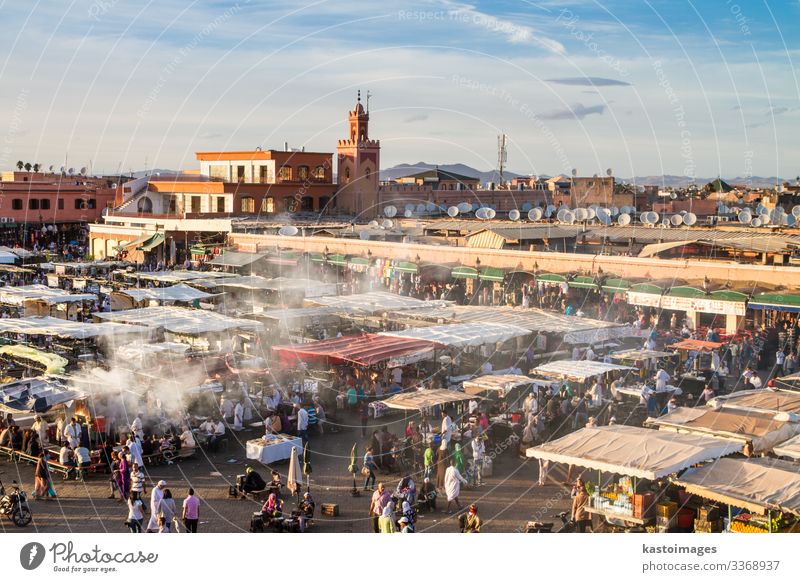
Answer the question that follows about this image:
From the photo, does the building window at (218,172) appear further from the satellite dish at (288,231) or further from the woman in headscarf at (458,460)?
the woman in headscarf at (458,460)

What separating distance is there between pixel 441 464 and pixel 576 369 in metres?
4.90

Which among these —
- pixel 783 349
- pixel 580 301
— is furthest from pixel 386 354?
pixel 580 301

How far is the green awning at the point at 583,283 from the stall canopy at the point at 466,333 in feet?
24.0

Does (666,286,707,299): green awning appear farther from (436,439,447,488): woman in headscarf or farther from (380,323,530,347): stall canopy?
(436,439,447,488): woman in headscarf

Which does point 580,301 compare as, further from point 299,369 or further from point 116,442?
point 116,442

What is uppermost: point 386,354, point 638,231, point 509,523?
point 638,231

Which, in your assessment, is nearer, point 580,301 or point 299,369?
point 299,369

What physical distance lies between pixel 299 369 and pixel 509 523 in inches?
351

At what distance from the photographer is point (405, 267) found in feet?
111

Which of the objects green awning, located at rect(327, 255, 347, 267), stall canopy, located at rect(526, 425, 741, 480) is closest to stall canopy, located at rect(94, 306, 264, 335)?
stall canopy, located at rect(526, 425, 741, 480)

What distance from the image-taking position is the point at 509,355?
22516mm

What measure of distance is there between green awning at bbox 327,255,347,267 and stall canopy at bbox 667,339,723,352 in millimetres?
17523

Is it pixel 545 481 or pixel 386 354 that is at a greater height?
pixel 386 354
